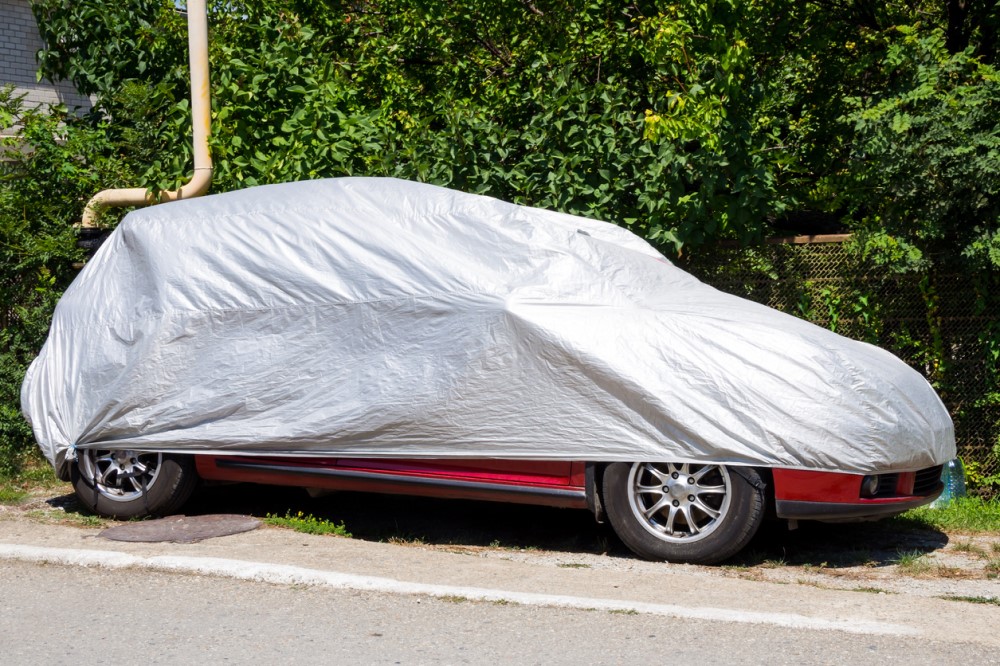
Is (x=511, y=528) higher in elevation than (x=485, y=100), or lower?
lower

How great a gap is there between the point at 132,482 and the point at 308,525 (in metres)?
1.21

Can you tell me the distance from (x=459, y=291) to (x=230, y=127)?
418 cm

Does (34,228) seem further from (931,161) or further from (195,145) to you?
(931,161)

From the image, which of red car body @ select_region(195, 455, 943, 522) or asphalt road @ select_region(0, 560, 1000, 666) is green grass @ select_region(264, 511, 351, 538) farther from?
asphalt road @ select_region(0, 560, 1000, 666)

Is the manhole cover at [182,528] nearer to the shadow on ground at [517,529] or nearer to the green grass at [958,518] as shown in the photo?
the shadow on ground at [517,529]

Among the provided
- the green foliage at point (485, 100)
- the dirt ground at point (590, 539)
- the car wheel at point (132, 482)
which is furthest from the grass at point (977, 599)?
the car wheel at point (132, 482)

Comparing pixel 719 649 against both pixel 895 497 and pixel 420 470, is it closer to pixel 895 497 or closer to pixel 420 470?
pixel 895 497

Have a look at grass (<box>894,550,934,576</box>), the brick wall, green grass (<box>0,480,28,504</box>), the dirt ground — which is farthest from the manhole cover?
the brick wall

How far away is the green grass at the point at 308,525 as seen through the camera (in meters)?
7.08

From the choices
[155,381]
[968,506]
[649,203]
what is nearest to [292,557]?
[155,381]

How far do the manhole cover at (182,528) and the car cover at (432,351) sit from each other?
0.48 meters

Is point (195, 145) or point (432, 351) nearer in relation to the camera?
point (432, 351)

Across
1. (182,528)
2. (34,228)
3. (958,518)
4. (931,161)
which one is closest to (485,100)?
(931,161)

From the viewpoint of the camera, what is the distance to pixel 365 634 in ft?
16.1
